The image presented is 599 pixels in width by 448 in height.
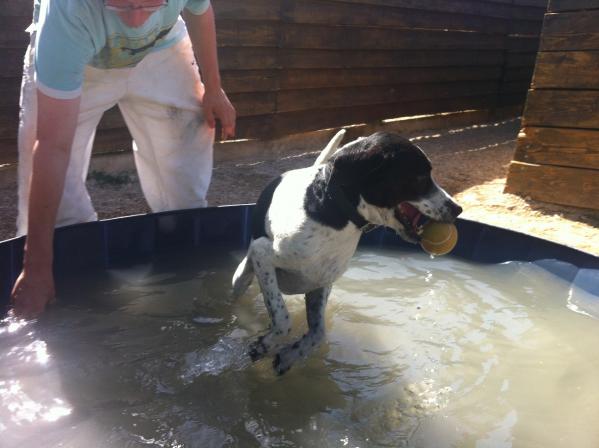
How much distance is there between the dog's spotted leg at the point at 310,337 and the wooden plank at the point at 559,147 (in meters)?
2.89

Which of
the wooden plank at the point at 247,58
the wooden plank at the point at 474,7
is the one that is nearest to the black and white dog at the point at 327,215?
the wooden plank at the point at 247,58

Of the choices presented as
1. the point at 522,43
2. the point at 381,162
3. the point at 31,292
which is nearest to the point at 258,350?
the point at 381,162

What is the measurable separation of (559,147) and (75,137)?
11.4 feet

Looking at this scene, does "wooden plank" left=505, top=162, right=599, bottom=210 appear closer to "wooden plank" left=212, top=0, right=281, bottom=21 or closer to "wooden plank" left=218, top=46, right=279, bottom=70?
"wooden plank" left=218, top=46, right=279, bottom=70

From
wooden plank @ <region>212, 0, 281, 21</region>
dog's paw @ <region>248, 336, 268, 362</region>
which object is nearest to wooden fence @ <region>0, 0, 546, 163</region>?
wooden plank @ <region>212, 0, 281, 21</region>

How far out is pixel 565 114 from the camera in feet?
14.9

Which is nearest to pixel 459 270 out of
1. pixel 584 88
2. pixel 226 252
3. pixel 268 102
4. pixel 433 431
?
pixel 226 252

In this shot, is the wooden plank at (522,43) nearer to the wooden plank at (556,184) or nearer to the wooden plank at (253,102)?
the wooden plank at (253,102)

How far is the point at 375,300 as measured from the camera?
310 centimetres

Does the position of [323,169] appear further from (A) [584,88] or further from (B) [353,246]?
(A) [584,88]

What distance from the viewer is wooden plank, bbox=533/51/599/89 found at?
4.40m

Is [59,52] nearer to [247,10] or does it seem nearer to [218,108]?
[218,108]

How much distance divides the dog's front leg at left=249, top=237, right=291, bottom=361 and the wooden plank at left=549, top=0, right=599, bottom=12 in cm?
341

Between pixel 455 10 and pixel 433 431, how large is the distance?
715cm
